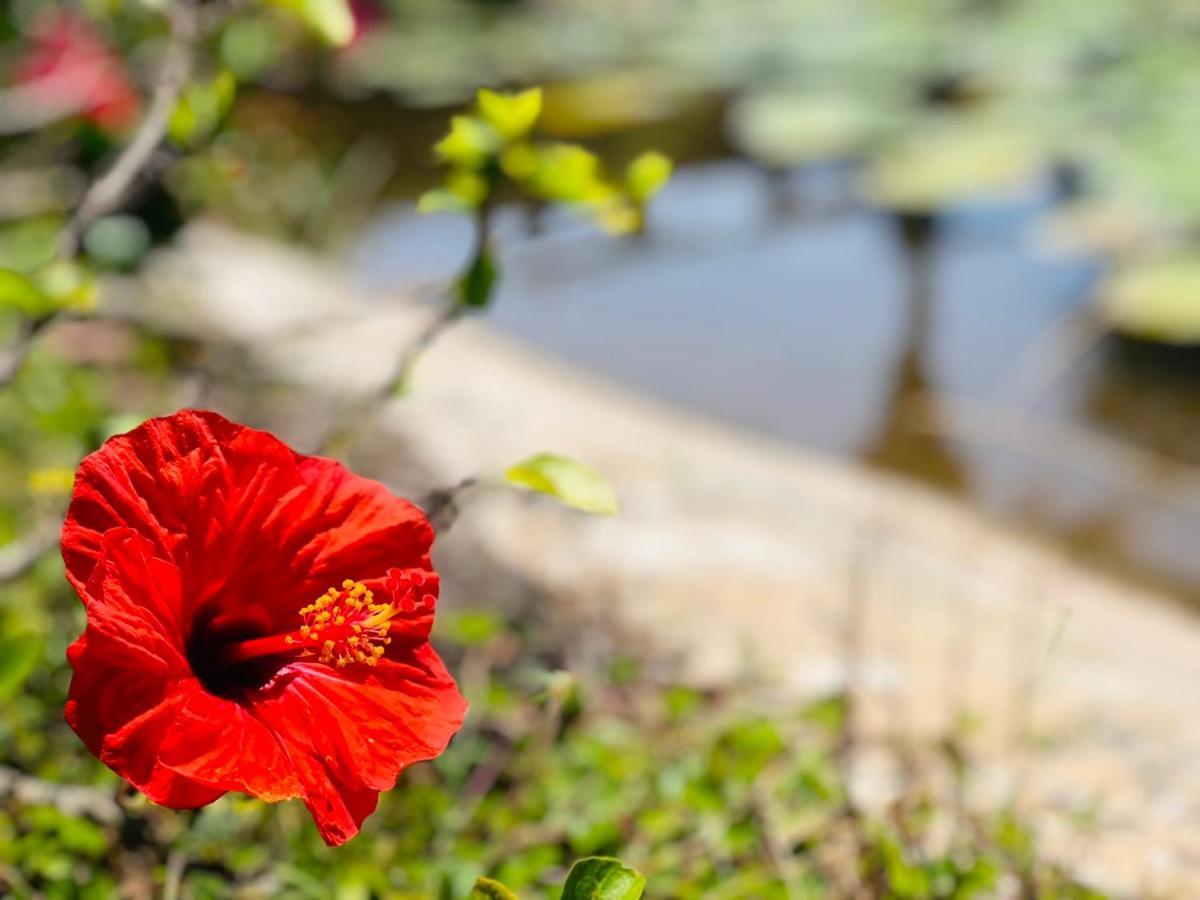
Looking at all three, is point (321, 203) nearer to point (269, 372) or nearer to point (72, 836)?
point (269, 372)

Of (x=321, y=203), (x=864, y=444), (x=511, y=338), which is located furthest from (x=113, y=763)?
(x=321, y=203)

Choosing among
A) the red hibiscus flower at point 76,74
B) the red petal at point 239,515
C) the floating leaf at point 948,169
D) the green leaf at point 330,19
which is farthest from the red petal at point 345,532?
the floating leaf at point 948,169

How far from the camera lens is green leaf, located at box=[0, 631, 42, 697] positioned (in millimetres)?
889

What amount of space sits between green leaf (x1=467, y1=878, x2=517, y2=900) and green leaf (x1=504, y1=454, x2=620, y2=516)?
0.79 feet

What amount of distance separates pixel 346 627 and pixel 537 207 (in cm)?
53

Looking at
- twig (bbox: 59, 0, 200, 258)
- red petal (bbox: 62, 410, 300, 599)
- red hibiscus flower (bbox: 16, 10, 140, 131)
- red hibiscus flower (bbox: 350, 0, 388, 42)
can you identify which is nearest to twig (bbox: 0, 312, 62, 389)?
twig (bbox: 59, 0, 200, 258)

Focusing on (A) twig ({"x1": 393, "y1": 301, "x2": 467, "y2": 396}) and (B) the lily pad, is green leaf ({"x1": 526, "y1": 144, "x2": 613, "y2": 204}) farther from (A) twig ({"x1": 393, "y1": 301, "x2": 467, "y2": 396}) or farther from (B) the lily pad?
(B) the lily pad

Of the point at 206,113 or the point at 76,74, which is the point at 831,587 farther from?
the point at 76,74

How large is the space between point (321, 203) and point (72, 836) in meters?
3.17

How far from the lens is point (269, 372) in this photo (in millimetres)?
2400

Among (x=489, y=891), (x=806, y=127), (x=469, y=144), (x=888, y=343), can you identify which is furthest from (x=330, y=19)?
(x=806, y=127)

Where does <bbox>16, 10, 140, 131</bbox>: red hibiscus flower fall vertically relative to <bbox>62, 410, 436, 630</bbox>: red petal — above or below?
below

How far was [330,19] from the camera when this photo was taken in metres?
0.95

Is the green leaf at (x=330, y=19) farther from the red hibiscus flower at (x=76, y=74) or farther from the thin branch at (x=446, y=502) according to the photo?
the red hibiscus flower at (x=76, y=74)
